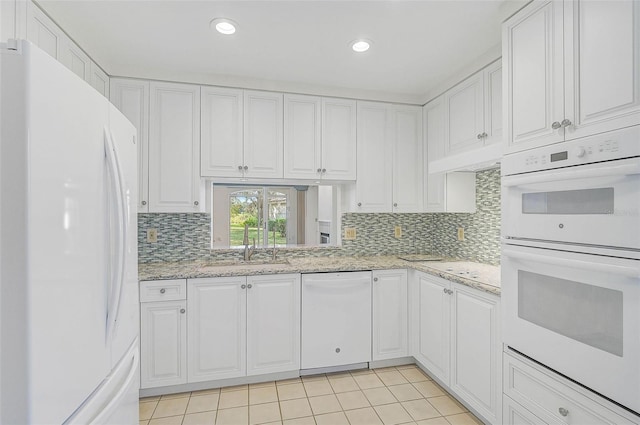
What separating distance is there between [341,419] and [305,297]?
2.77 feet

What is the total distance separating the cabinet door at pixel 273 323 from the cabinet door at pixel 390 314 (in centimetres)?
67

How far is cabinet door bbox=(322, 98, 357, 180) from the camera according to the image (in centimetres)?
283

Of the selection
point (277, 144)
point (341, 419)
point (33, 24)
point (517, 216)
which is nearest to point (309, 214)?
point (277, 144)

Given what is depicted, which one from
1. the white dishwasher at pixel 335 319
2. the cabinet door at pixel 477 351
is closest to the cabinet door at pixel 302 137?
the white dishwasher at pixel 335 319

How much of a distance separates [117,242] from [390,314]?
7.15 feet

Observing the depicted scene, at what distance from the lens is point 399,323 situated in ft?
8.84

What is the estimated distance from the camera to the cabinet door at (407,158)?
3.01 meters

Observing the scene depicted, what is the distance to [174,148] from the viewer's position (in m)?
2.52

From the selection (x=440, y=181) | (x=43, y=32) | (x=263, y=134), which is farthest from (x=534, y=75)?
(x=43, y=32)

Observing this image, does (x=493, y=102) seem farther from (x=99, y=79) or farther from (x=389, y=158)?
(x=99, y=79)

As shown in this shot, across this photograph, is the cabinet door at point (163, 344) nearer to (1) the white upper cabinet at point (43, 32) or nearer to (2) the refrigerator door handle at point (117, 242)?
(2) the refrigerator door handle at point (117, 242)

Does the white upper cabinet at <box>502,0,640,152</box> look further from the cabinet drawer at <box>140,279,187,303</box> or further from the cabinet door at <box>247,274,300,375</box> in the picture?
the cabinet drawer at <box>140,279,187,303</box>

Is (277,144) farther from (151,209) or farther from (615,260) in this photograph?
(615,260)

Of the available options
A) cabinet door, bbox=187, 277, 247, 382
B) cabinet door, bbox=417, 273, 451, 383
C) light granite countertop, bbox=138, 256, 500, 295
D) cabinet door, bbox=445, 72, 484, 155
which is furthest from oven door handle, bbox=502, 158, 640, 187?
cabinet door, bbox=187, 277, 247, 382
